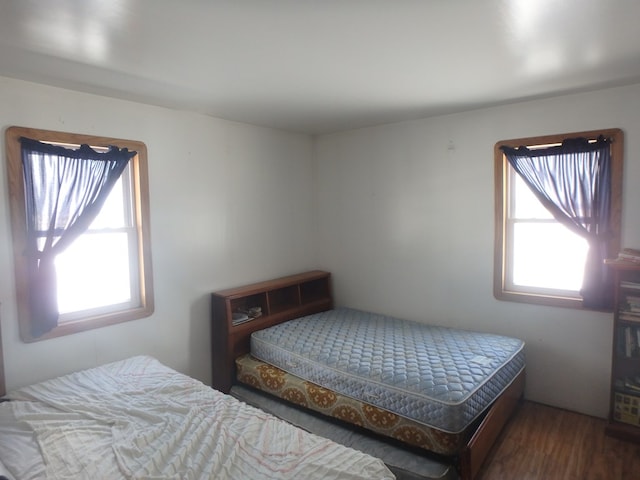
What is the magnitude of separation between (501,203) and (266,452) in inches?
102

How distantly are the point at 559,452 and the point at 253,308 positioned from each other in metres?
2.51

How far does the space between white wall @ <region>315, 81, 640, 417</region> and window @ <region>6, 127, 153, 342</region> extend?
2033 mm

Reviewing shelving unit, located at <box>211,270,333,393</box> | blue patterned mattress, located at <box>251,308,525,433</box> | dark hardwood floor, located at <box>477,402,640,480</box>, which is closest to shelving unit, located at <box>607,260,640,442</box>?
dark hardwood floor, located at <box>477,402,640,480</box>

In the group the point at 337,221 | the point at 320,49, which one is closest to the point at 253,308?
the point at 337,221

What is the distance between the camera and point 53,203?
2.47 metres

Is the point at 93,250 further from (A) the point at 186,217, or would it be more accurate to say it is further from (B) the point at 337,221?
(B) the point at 337,221

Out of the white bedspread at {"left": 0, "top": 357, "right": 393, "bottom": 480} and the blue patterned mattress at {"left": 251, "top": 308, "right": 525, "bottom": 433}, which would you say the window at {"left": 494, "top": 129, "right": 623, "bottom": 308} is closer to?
the blue patterned mattress at {"left": 251, "top": 308, "right": 525, "bottom": 433}

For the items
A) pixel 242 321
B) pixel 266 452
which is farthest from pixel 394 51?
pixel 242 321

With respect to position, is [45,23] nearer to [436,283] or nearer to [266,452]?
[266,452]

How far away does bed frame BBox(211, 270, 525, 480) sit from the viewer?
2238 mm

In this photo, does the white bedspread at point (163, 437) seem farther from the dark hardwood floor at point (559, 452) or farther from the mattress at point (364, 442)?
the dark hardwood floor at point (559, 452)

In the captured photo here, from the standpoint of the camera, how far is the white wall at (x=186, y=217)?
94.3 inches

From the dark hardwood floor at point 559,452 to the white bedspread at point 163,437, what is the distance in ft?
4.02

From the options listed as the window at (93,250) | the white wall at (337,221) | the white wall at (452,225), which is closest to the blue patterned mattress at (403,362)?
the white wall at (452,225)
